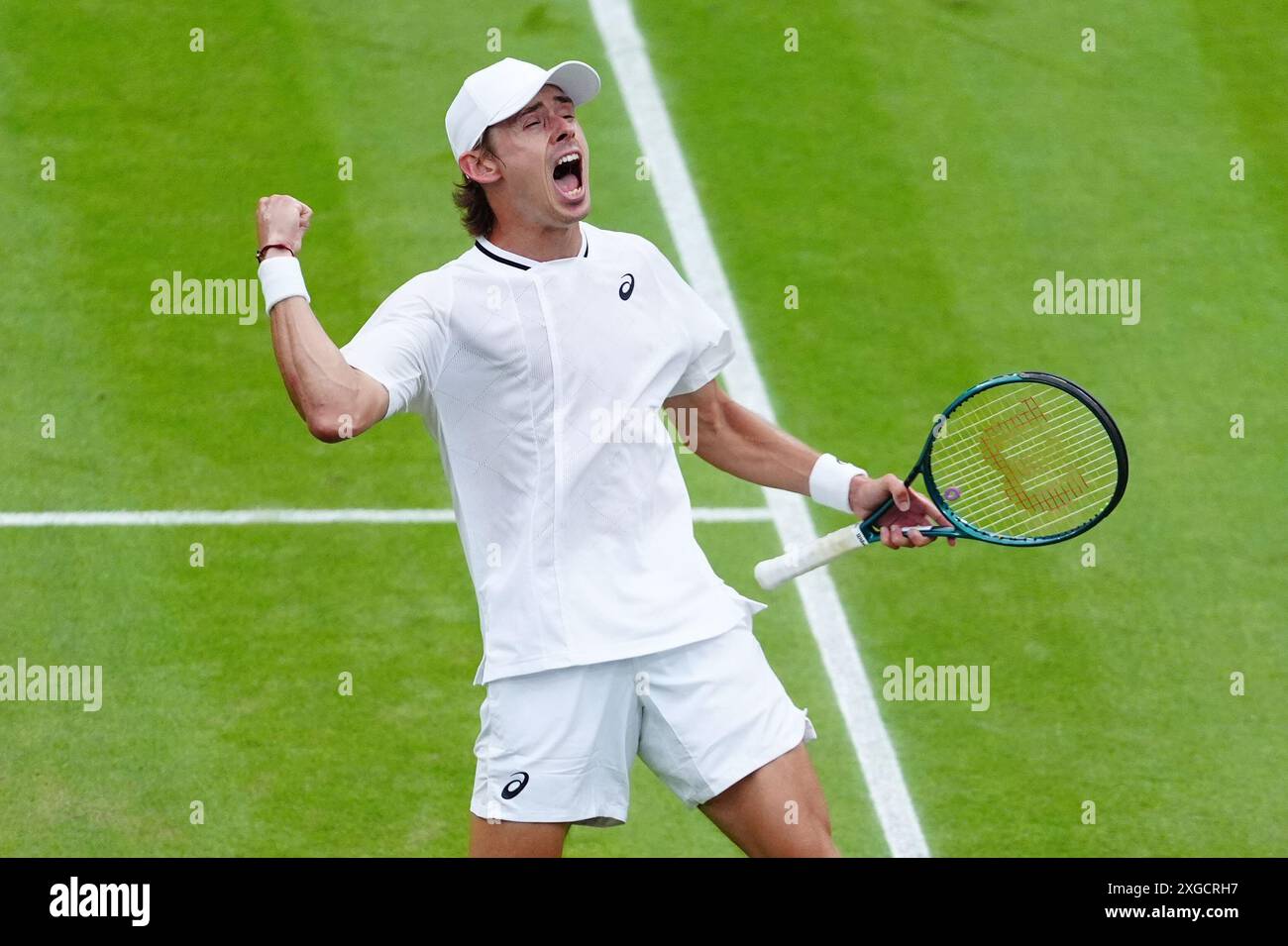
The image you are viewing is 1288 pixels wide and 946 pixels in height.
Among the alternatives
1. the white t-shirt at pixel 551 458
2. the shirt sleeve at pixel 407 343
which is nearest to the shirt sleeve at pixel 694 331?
the white t-shirt at pixel 551 458

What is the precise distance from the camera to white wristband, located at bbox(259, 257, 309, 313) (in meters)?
4.96

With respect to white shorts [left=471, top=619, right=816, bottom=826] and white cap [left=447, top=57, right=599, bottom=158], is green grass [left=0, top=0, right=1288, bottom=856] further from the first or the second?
white cap [left=447, top=57, right=599, bottom=158]

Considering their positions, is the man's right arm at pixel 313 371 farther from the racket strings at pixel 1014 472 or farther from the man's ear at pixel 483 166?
the racket strings at pixel 1014 472

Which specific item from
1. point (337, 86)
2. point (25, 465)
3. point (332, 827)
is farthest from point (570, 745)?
point (337, 86)

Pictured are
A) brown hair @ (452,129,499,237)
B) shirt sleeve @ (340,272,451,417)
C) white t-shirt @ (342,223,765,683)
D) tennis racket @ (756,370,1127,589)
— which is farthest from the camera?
tennis racket @ (756,370,1127,589)

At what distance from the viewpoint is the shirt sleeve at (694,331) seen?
577cm

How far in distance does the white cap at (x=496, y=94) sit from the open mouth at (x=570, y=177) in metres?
0.20

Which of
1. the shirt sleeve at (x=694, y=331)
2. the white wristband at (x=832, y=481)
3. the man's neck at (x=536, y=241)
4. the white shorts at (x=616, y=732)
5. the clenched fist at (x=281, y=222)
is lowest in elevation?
the white shorts at (x=616, y=732)

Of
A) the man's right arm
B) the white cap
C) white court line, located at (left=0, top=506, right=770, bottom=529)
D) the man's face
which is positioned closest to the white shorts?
the man's right arm

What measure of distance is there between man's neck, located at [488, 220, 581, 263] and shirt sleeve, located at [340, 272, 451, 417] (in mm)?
239

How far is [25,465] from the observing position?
Result: 8.69 m

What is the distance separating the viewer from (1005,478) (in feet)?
21.6

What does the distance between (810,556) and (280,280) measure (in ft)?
5.69

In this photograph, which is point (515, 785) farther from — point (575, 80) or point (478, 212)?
point (575, 80)
